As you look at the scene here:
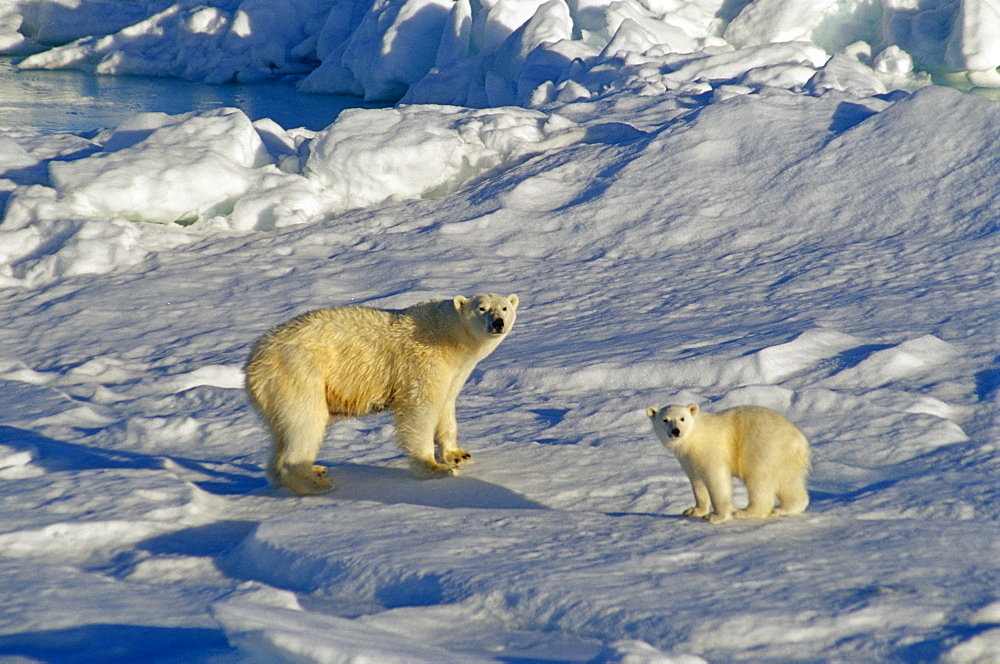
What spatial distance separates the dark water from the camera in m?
16.1

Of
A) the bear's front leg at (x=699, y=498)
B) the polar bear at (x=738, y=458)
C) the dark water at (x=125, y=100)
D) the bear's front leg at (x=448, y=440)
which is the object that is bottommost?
the dark water at (x=125, y=100)

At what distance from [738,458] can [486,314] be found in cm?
126

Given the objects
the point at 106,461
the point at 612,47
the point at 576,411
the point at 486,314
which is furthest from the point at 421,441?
the point at 612,47

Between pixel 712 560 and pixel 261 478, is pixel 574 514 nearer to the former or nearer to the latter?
pixel 712 560

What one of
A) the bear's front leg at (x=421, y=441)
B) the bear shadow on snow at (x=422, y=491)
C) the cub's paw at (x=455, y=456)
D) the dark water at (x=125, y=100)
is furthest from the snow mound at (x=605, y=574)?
the dark water at (x=125, y=100)

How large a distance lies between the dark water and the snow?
14.0 ft

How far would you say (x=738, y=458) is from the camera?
3449 mm

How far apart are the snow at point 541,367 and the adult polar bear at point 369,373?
194mm

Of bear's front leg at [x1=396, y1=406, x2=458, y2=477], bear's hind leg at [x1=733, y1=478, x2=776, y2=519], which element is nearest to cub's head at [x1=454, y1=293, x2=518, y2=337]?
bear's front leg at [x1=396, y1=406, x2=458, y2=477]

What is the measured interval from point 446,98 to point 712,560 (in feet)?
45.8

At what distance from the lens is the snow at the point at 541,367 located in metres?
2.63

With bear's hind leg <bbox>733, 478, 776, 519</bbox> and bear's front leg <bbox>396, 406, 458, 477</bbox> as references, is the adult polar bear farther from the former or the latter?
bear's hind leg <bbox>733, 478, 776, 519</bbox>

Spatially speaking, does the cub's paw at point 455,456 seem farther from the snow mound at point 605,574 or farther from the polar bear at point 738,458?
the polar bear at point 738,458

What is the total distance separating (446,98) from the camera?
1603 cm
